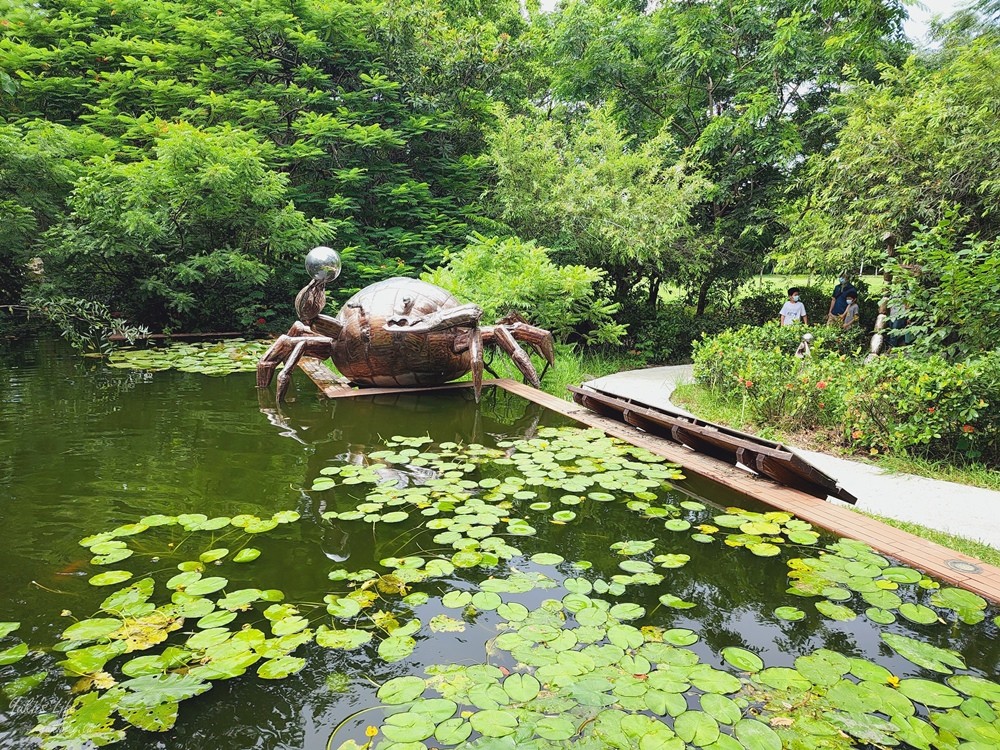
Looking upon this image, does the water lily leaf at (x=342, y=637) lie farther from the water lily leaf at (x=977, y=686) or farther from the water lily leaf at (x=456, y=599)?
the water lily leaf at (x=977, y=686)

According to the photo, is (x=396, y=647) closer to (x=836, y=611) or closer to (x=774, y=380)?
(x=836, y=611)

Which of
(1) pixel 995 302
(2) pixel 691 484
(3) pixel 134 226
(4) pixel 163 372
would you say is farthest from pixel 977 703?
(3) pixel 134 226

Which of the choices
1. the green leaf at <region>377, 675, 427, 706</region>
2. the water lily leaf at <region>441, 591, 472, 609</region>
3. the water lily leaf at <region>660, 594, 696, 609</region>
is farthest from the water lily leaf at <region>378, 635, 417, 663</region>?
the water lily leaf at <region>660, 594, 696, 609</region>

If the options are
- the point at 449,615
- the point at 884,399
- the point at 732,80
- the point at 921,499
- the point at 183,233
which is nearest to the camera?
the point at 449,615

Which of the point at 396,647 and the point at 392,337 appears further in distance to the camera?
the point at 392,337

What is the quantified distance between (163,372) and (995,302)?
9.55 meters

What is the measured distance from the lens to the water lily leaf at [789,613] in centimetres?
250

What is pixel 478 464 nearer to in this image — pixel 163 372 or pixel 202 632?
pixel 202 632

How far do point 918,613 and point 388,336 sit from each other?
199 inches

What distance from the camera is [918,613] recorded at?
8.25 ft

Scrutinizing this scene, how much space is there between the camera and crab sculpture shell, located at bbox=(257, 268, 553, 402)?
6.20 meters

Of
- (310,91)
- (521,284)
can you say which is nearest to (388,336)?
(521,284)

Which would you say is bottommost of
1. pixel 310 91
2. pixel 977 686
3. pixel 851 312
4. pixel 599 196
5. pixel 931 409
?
pixel 977 686

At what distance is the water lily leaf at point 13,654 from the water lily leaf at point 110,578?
447mm
